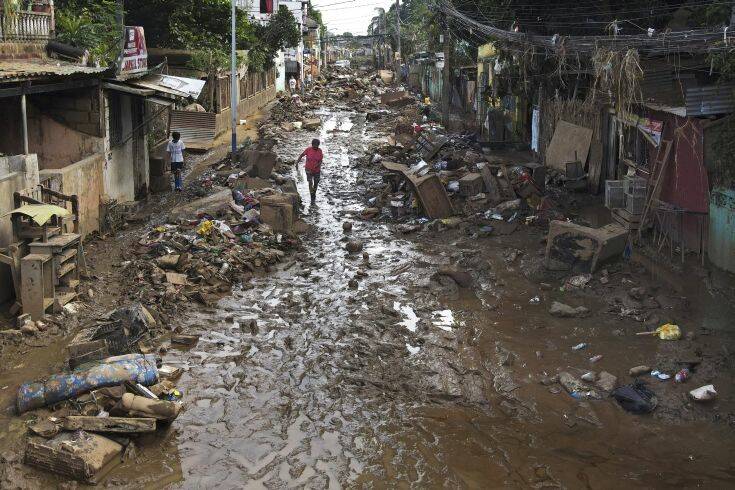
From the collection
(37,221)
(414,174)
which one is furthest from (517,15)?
(37,221)

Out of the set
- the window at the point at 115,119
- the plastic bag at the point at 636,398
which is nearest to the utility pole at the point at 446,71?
the window at the point at 115,119

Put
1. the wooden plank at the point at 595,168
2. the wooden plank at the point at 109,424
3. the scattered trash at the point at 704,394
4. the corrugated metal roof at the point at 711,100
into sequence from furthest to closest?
the wooden plank at the point at 595,168 < the corrugated metal roof at the point at 711,100 < the scattered trash at the point at 704,394 < the wooden plank at the point at 109,424

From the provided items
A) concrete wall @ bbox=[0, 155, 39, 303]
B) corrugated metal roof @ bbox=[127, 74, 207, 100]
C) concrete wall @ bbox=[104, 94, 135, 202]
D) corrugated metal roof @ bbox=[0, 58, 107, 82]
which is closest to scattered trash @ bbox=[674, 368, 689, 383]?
concrete wall @ bbox=[0, 155, 39, 303]

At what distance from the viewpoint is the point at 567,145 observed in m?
17.2

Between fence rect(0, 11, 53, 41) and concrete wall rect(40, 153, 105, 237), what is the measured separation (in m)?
2.49

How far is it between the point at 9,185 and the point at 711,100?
968cm

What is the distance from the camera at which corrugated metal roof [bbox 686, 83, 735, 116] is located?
984 centimetres

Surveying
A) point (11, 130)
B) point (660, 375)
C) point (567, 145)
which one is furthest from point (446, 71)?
point (660, 375)

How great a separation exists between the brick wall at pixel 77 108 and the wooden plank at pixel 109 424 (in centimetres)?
910

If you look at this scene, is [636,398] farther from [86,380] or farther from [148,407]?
[86,380]

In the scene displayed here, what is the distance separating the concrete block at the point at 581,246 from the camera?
1145 centimetres

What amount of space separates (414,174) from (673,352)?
8.69 m

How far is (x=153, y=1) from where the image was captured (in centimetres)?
2572

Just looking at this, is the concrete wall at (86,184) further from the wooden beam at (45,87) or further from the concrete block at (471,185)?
the concrete block at (471,185)
